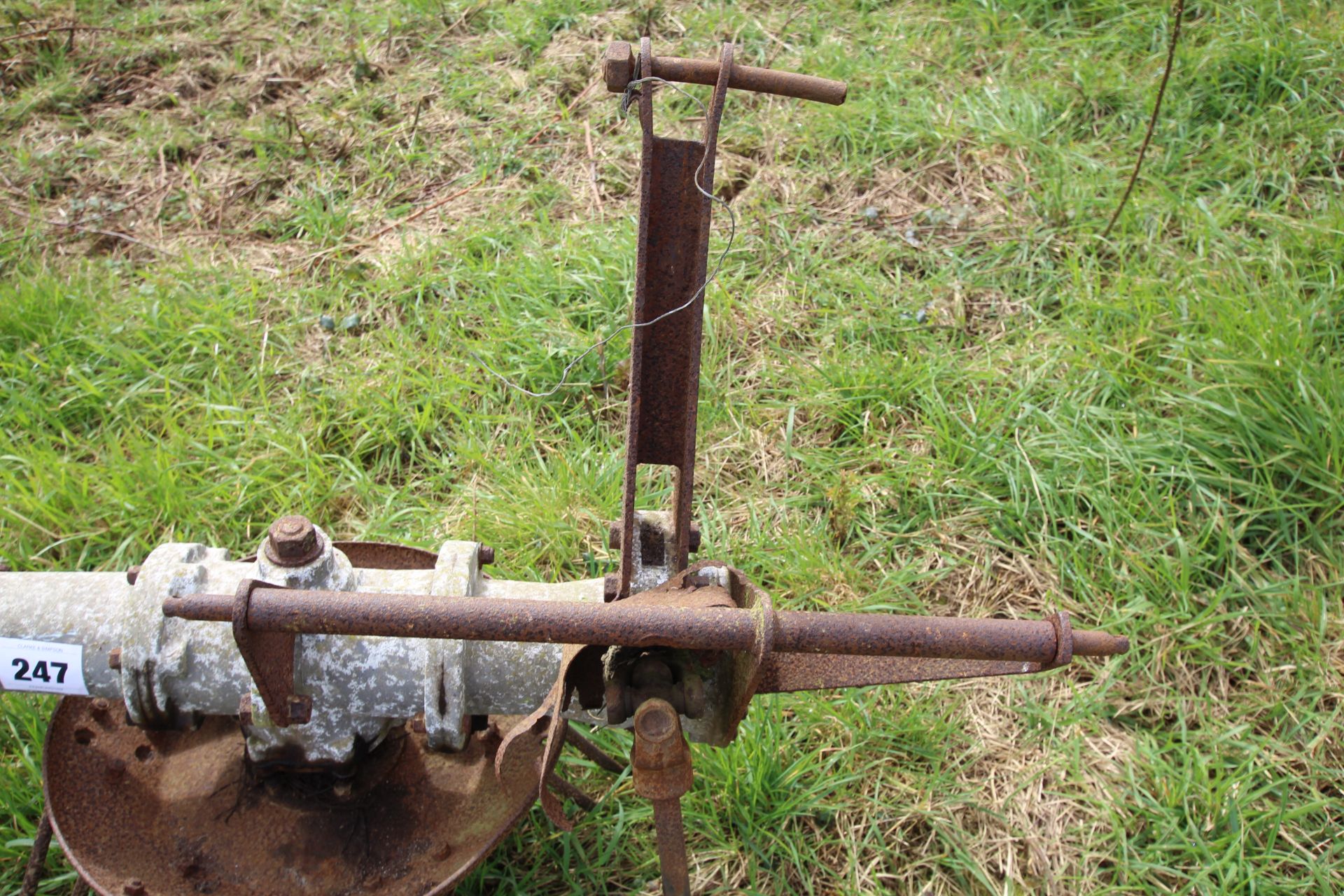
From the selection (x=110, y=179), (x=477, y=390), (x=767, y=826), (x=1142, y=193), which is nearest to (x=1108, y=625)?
(x=767, y=826)


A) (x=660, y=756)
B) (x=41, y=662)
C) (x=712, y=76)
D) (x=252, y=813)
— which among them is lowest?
(x=252, y=813)

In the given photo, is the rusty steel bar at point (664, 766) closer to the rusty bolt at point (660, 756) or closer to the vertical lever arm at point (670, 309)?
the rusty bolt at point (660, 756)

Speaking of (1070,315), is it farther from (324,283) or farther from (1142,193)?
(324,283)

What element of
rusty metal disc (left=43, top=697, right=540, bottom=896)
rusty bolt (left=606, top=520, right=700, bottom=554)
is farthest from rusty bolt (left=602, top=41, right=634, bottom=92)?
rusty metal disc (left=43, top=697, right=540, bottom=896)

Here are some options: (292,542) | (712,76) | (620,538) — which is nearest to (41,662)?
(292,542)

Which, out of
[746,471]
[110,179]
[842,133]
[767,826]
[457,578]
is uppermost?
[842,133]

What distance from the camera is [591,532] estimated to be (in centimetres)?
262

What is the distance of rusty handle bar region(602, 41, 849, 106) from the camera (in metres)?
1.45

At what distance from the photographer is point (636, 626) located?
126cm

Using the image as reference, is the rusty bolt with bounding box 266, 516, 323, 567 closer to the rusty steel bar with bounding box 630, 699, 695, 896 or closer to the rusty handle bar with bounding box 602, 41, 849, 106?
the rusty steel bar with bounding box 630, 699, 695, 896

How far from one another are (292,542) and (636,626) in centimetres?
70

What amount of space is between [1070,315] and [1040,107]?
0.98 meters

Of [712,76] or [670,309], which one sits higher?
[712,76]

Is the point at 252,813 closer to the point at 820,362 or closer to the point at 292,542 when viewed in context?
the point at 292,542
